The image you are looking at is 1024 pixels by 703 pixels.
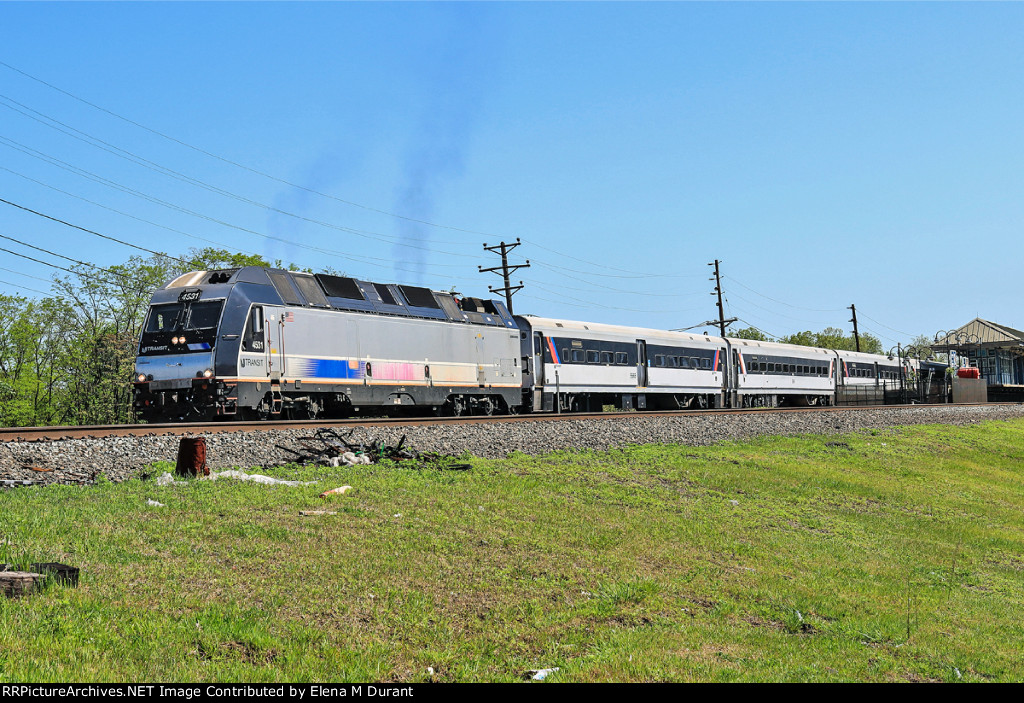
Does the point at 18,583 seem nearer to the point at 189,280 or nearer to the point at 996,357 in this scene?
the point at 189,280

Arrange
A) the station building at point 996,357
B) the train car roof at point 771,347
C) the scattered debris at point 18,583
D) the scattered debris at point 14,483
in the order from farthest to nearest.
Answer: the station building at point 996,357
the train car roof at point 771,347
the scattered debris at point 14,483
the scattered debris at point 18,583

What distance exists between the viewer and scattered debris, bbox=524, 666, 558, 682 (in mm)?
6066

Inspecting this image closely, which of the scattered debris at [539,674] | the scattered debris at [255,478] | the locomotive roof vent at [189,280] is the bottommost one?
the scattered debris at [539,674]

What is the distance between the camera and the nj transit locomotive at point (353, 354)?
802 inches

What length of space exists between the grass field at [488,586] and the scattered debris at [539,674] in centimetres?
10

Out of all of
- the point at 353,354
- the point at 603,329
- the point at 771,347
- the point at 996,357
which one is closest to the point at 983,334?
the point at 996,357

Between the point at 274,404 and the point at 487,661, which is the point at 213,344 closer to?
the point at 274,404

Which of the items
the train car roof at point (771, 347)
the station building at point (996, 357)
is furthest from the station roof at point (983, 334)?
the train car roof at point (771, 347)

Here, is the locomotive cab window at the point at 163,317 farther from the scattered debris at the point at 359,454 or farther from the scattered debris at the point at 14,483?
the scattered debris at the point at 14,483

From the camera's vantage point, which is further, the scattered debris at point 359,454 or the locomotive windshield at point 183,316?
the locomotive windshield at point 183,316

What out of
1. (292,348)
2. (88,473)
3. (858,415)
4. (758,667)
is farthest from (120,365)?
(758,667)

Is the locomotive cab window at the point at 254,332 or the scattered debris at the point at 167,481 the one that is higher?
the locomotive cab window at the point at 254,332

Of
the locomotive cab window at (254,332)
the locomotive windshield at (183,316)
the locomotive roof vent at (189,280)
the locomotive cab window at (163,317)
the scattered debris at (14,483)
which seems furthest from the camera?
the locomotive roof vent at (189,280)

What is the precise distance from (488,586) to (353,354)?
52.3 ft
